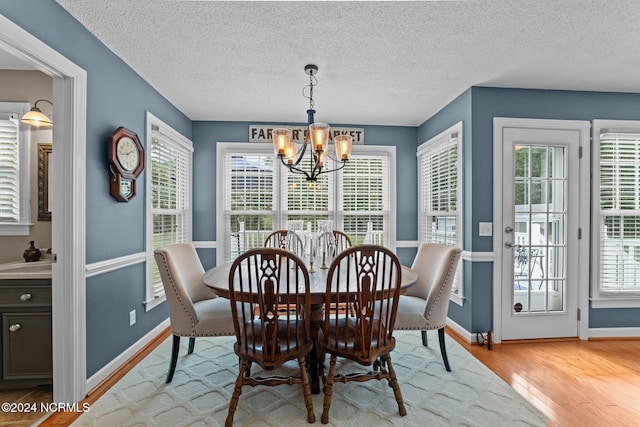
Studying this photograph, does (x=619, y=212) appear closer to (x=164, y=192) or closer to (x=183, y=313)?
(x=183, y=313)

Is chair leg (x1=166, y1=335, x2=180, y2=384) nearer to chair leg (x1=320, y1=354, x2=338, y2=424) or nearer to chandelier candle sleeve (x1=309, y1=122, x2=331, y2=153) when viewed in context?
chair leg (x1=320, y1=354, x2=338, y2=424)

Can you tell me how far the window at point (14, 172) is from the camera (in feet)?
8.14

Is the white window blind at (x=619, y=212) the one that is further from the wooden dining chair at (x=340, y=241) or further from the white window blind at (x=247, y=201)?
the white window blind at (x=247, y=201)

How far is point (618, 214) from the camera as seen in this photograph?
310 centimetres

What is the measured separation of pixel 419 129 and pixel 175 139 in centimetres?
319

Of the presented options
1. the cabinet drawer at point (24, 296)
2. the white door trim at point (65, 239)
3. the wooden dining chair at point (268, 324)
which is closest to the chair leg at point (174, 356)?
the white door trim at point (65, 239)

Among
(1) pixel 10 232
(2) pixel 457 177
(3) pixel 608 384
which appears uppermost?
(2) pixel 457 177

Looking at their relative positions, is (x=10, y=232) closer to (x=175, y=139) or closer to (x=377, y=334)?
(x=175, y=139)

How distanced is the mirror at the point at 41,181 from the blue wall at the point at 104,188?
64 centimetres

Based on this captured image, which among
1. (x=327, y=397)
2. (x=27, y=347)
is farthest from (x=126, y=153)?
(x=327, y=397)

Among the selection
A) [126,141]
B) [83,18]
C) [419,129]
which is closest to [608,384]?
[419,129]

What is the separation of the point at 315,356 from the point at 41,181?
265cm

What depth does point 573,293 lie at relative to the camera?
10.0 feet

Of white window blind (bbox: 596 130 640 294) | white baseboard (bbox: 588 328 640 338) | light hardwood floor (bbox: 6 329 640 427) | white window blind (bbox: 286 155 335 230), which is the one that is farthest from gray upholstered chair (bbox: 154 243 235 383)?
white window blind (bbox: 596 130 640 294)
